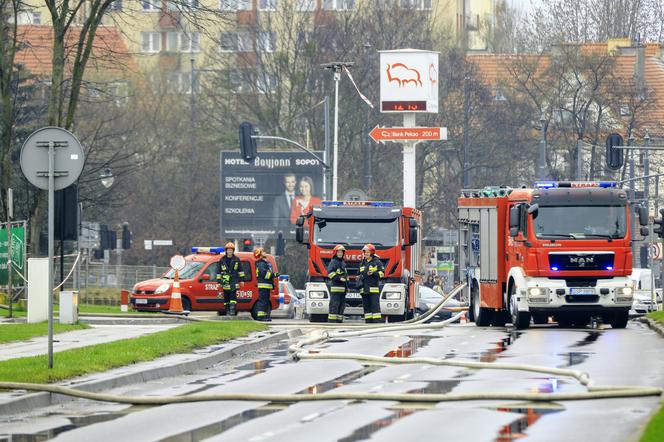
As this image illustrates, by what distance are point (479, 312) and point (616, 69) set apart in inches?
1882

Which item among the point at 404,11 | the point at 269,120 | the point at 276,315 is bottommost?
the point at 276,315

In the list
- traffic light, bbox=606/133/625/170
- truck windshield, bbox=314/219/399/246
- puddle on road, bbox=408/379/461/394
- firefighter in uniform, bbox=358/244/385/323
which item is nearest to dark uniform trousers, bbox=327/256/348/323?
firefighter in uniform, bbox=358/244/385/323

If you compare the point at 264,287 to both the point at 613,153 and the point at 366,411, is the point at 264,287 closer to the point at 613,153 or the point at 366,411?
the point at 613,153

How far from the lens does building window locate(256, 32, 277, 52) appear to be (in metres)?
76.1

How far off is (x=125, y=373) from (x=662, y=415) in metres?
7.70

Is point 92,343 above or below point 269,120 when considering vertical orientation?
below

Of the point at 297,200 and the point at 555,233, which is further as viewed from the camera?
the point at 297,200

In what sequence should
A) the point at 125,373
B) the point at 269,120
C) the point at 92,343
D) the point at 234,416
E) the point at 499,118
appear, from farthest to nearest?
the point at 499,118 → the point at 269,120 → the point at 92,343 → the point at 125,373 → the point at 234,416

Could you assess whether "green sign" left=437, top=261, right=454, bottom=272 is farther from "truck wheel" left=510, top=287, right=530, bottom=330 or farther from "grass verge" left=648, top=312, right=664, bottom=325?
"truck wheel" left=510, top=287, right=530, bottom=330

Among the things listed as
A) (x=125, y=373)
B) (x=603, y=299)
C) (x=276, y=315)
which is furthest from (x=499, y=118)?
(x=125, y=373)

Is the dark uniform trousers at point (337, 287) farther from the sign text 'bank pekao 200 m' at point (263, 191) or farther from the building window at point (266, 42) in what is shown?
the building window at point (266, 42)

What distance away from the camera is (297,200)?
70.0 metres

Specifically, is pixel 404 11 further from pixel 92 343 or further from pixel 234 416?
pixel 234 416

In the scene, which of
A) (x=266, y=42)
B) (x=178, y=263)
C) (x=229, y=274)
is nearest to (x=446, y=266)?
(x=266, y=42)
